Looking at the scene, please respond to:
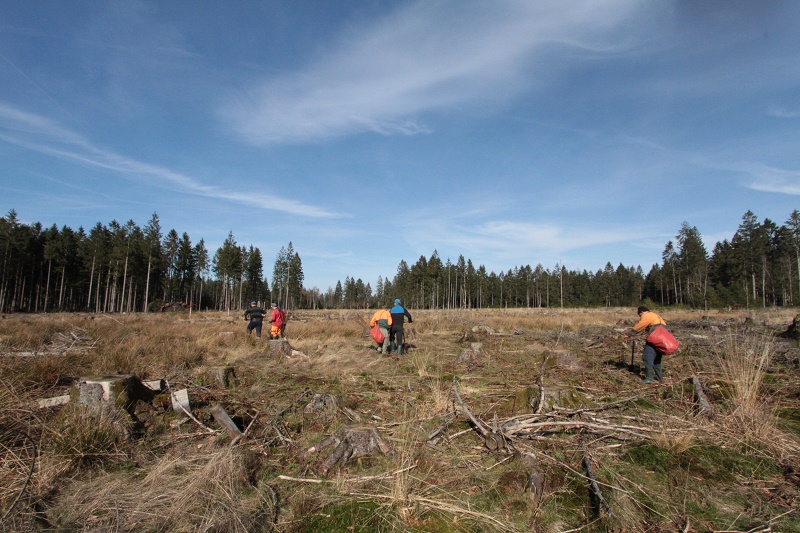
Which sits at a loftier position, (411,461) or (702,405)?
(702,405)

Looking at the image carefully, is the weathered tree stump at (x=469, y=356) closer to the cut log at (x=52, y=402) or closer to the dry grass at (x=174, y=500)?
the dry grass at (x=174, y=500)

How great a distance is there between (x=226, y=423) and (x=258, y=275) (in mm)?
86680

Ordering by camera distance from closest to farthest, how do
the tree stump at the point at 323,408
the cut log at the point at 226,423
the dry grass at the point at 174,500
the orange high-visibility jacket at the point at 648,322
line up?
1. the dry grass at the point at 174,500
2. the cut log at the point at 226,423
3. the tree stump at the point at 323,408
4. the orange high-visibility jacket at the point at 648,322

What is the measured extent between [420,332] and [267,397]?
11895mm

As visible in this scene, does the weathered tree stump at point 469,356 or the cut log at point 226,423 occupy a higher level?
the weathered tree stump at point 469,356

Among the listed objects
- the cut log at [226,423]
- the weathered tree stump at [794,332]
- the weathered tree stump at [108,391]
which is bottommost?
the cut log at [226,423]

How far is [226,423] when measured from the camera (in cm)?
498

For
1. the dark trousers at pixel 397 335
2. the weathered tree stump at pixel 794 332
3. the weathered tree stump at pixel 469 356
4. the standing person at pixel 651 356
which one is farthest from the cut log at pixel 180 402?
the weathered tree stump at pixel 794 332

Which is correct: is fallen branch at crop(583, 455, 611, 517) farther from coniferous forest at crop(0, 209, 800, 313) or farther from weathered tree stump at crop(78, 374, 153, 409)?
coniferous forest at crop(0, 209, 800, 313)

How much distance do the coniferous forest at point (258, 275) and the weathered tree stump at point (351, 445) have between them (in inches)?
1838

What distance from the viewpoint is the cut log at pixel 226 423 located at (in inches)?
189

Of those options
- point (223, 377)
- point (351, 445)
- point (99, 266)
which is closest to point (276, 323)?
point (223, 377)

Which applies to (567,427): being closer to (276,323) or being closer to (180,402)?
(180,402)

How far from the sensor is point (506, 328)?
20.4 metres
